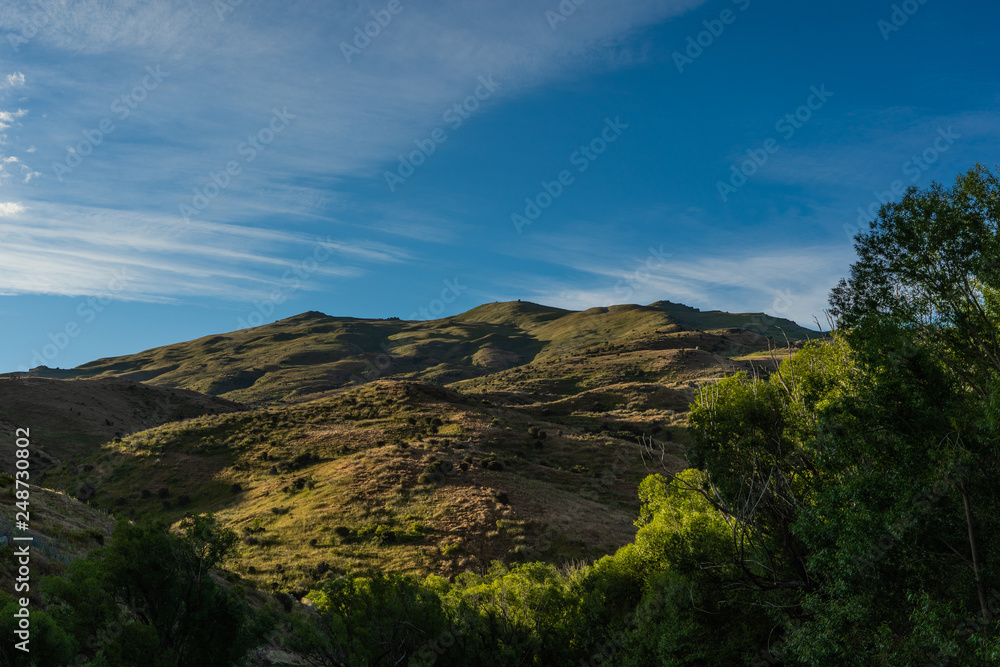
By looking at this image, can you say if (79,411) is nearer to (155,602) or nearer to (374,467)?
(374,467)

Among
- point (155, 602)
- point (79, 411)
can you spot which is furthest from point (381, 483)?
point (79, 411)

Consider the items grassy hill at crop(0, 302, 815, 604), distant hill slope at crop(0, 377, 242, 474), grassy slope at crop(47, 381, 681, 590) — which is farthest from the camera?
distant hill slope at crop(0, 377, 242, 474)

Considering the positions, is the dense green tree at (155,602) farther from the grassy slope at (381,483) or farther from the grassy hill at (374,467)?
the grassy slope at (381,483)

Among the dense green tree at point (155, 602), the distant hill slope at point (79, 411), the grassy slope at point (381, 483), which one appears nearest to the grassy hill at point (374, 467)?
the grassy slope at point (381, 483)

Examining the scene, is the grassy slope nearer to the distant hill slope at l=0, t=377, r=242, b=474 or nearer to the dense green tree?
the distant hill slope at l=0, t=377, r=242, b=474

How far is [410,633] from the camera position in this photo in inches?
987

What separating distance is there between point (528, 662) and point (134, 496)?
175 ft

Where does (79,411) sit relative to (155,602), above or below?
above

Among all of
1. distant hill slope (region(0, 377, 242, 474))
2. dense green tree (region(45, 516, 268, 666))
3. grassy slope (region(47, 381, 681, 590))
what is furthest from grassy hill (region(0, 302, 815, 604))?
dense green tree (region(45, 516, 268, 666))

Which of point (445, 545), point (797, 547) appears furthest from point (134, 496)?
point (797, 547)

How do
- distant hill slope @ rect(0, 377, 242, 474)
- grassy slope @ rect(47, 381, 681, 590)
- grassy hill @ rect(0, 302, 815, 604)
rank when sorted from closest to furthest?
grassy slope @ rect(47, 381, 681, 590) → grassy hill @ rect(0, 302, 815, 604) → distant hill slope @ rect(0, 377, 242, 474)

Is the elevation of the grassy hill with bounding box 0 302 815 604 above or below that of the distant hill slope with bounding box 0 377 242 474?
below

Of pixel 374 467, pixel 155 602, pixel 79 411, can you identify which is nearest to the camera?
pixel 155 602

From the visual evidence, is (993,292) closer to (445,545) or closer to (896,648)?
(896,648)
